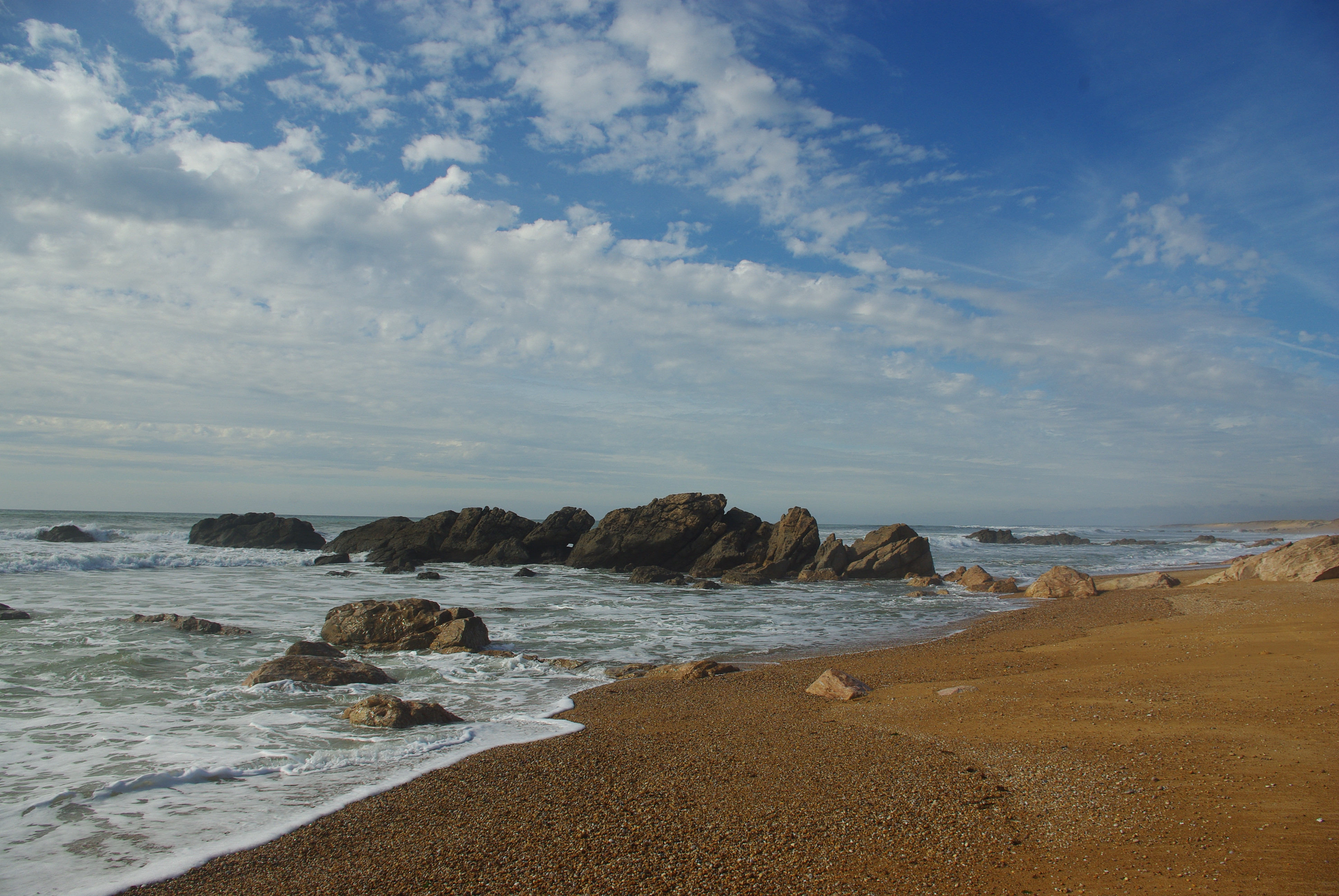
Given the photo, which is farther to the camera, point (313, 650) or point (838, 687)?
point (313, 650)

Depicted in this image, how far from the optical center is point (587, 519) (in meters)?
38.1

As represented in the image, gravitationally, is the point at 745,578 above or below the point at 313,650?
below

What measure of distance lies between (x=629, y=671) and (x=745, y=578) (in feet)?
60.4

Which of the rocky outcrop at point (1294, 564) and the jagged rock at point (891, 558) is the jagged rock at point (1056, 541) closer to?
the jagged rock at point (891, 558)

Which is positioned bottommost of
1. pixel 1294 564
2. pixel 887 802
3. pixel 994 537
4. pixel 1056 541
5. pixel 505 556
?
pixel 1056 541

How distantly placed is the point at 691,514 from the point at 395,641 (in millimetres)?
22261

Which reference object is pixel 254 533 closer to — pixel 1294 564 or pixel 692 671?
pixel 692 671

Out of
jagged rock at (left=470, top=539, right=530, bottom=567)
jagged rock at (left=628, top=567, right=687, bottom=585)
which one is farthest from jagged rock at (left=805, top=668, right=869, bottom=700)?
jagged rock at (left=470, top=539, right=530, bottom=567)

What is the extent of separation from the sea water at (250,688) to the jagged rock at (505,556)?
8185 mm

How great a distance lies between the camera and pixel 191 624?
1262cm

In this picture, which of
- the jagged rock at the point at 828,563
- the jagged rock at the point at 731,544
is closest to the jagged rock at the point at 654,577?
the jagged rock at the point at 731,544

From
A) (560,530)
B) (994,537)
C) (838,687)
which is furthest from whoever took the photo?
(994,537)

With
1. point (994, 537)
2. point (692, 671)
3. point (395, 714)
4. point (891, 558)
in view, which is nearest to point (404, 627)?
point (395, 714)

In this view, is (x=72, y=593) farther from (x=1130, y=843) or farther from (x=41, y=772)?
(x=1130, y=843)
